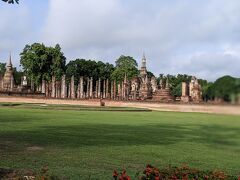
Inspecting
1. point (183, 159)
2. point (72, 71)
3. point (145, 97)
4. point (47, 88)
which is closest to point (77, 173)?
point (183, 159)

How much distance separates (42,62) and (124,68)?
2327 centimetres

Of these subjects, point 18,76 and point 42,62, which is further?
point 18,76

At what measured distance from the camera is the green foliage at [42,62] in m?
81.0

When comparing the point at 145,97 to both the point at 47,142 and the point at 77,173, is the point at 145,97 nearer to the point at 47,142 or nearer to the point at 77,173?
the point at 47,142

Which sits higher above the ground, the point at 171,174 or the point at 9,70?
the point at 9,70

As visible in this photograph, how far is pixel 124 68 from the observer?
3816 inches

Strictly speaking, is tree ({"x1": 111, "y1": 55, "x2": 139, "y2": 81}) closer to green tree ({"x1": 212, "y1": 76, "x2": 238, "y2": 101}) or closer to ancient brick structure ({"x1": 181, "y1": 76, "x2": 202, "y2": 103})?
ancient brick structure ({"x1": 181, "y1": 76, "x2": 202, "y2": 103})

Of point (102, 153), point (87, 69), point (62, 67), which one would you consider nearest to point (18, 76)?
point (87, 69)

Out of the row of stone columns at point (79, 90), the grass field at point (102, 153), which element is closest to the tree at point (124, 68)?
the row of stone columns at point (79, 90)

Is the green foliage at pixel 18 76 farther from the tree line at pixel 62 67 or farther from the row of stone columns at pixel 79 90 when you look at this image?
the row of stone columns at pixel 79 90

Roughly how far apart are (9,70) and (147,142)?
250 ft

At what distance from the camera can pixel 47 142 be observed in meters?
12.0

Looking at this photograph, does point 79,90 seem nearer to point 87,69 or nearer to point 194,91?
point 87,69

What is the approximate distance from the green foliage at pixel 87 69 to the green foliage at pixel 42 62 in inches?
542
